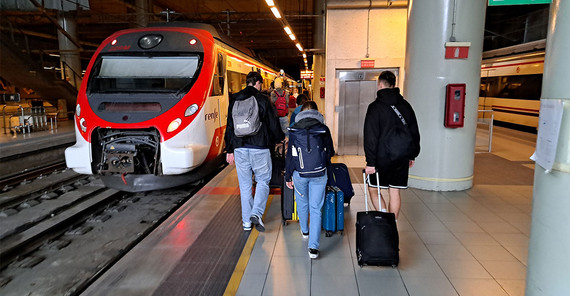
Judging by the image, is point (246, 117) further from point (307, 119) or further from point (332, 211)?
point (332, 211)

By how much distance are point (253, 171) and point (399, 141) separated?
6.09ft

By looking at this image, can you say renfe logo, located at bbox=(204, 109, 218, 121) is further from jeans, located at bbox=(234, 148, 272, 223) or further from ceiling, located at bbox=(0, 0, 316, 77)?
ceiling, located at bbox=(0, 0, 316, 77)

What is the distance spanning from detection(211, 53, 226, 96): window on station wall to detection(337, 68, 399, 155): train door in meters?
3.48

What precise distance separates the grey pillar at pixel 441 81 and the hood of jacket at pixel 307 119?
3.25m

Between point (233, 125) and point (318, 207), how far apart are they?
5.03 feet

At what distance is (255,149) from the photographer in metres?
4.81

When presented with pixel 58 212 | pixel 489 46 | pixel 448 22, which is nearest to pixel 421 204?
pixel 448 22

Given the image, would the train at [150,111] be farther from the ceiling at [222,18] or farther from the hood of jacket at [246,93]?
the ceiling at [222,18]

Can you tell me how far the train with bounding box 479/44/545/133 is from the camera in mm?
13258

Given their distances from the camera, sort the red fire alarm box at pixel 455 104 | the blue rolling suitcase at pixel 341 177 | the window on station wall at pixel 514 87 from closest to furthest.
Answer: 1. the blue rolling suitcase at pixel 341 177
2. the red fire alarm box at pixel 455 104
3. the window on station wall at pixel 514 87

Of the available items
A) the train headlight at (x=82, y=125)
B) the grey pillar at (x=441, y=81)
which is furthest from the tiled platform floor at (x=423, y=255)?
the train headlight at (x=82, y=125)

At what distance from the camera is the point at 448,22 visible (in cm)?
632

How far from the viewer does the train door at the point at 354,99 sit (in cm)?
984

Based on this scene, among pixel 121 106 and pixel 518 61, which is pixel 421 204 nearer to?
pixel 121 106
